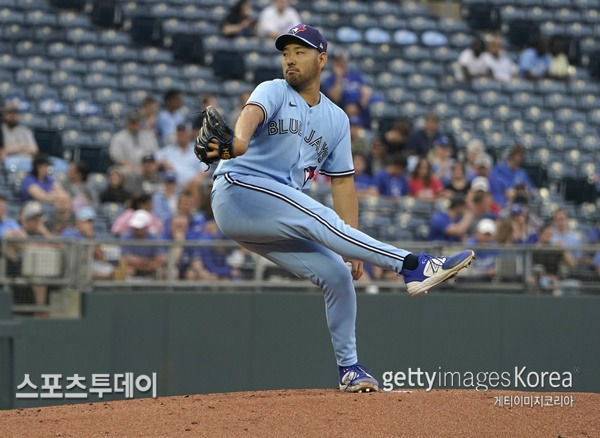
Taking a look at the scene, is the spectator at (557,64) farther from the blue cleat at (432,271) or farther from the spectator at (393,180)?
the blue cleat at (432,271)

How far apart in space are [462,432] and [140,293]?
170 inches

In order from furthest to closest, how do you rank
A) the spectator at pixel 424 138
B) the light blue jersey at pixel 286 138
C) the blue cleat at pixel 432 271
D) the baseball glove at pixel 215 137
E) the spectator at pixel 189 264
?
1. the spectator at pixel 424 138
2. the spectator at pixel 189 264
3. the light blue jersey at pixel 286 138
4. the blue cleat at pixel 432 271
5. the baseball glove at pixel 215 137

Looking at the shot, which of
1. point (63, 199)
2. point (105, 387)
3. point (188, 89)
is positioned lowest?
point (105, 387)

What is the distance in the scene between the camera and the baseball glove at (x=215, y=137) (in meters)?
4.99

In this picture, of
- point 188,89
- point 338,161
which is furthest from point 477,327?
point 188,89

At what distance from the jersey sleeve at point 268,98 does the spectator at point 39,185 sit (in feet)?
14.9

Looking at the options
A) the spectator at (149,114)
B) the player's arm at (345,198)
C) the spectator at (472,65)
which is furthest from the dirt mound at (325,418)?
the spectator at (472,65)

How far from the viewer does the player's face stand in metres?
5.76

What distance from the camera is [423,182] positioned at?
10.7 m

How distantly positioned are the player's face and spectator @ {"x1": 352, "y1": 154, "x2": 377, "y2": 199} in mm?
4645

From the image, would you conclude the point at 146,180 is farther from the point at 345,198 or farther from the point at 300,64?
the point at 300,64

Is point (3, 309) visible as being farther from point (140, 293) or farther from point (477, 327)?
point (477, 327)

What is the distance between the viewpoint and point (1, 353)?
8078 millimetres

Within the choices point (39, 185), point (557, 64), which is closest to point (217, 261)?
point (39, 185)
